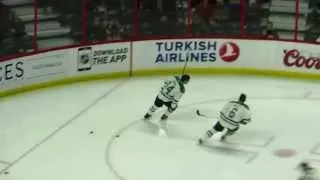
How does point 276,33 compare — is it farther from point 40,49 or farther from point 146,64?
point 40,49

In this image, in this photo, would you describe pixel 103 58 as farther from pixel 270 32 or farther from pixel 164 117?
pixel 270 32

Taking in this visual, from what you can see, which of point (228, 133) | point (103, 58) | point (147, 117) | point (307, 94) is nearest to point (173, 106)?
point (147, 117)

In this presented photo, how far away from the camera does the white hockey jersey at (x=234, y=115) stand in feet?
35.0

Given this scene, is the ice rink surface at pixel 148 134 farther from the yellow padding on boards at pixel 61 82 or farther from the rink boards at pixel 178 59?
the rink boards at pixel 178 59

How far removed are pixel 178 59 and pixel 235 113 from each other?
3856mm

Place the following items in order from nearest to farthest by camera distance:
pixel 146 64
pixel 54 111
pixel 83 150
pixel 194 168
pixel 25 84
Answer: pixel 194 168 < pixel 83 150 < pixel 54 111 < pixel 25 84 < pixel 146 64

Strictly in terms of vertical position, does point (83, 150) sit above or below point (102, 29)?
below

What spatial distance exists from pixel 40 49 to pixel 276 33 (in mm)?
3969

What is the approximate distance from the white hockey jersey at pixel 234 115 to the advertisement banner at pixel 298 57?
11.8ft

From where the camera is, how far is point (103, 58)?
46.4ft

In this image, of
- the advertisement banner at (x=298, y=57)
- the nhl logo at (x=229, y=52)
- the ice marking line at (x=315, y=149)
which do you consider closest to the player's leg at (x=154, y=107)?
the ice marking line at (x=315, y=149)

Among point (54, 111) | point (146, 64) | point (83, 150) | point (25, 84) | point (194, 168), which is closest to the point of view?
point (194, 168)

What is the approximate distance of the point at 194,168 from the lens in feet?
33.7

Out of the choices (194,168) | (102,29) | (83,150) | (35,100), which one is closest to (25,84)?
(35,100)
